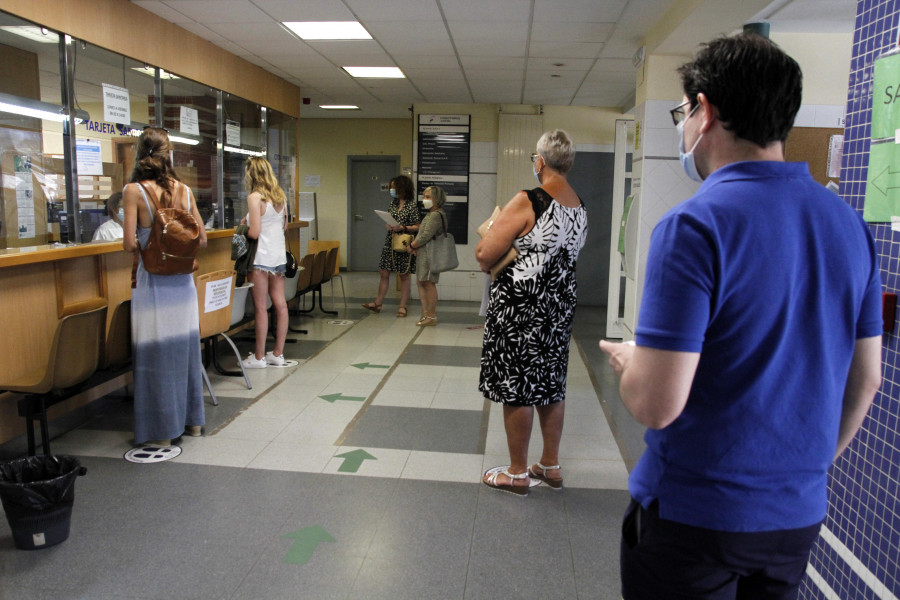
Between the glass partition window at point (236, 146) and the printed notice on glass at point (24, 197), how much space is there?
2.58 metres

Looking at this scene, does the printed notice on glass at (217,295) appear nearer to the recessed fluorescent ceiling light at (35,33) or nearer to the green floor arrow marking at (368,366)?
the green floor arrow marking at (368,366)

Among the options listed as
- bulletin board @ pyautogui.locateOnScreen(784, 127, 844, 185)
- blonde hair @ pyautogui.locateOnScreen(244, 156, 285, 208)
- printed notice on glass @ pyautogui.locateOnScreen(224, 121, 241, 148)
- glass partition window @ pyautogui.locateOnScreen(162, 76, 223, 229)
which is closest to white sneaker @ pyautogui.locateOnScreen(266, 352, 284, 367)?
blonde hair @ pyautogui.locateOnScreen(244, 156, 285, 208)

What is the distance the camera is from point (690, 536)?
3.25 ft

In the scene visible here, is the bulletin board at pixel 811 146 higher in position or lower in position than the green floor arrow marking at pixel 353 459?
higher

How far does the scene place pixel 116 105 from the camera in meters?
4.30

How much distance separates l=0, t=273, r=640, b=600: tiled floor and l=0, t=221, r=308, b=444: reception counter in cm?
37

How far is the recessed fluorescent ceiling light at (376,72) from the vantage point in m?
6.89

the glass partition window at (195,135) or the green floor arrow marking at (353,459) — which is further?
the glass partition window at (195,135)

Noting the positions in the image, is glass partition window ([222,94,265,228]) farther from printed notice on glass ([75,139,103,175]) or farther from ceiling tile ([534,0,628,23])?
ceiling tile ([534,0,628,23])

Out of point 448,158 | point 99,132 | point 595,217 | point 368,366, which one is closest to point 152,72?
point 99,132

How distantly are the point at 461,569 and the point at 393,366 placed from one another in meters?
2.99

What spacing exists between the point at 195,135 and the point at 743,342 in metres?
5.47

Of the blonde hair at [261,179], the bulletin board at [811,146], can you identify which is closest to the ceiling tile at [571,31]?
the bulletin board at [811,146]

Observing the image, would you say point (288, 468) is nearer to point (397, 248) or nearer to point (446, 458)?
point (446, 458)
